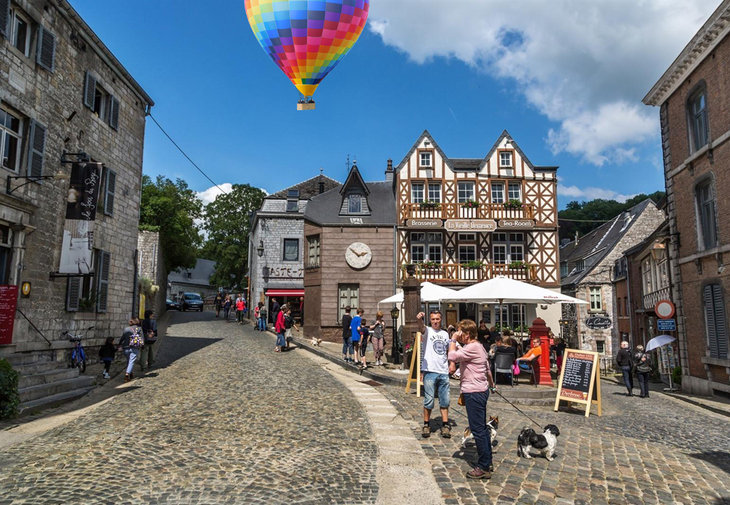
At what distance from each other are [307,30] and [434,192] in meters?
13.5

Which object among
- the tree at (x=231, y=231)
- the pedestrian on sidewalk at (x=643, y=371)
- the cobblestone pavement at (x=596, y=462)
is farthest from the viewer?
the tree at (x=231, y=231)

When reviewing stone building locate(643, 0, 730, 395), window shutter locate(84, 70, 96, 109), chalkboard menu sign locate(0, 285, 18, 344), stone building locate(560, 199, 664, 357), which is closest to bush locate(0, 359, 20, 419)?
chalkboard menu sign locate(0, 285, 18, 344)

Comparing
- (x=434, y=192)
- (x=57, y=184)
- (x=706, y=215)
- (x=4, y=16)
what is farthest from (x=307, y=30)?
(x=434, y=192)

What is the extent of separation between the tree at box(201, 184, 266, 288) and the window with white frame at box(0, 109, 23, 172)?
35388 millimetres

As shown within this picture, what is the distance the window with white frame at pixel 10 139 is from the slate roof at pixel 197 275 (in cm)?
5963

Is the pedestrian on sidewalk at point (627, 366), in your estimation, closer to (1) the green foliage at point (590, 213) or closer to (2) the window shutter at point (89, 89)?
(2) the window shutter at point (89, 89)

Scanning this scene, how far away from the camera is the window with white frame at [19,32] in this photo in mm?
11094

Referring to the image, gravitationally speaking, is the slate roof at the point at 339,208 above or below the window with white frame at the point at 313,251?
above

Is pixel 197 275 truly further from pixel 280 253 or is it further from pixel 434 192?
pixel 434 192

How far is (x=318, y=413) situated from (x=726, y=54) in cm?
1341

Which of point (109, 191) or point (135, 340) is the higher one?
point (109, 191)

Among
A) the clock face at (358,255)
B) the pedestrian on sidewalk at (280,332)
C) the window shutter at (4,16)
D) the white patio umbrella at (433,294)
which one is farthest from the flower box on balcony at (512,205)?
the window shutter at (4,16)

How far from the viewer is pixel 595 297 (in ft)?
108

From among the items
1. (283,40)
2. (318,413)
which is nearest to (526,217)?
(283,40)
